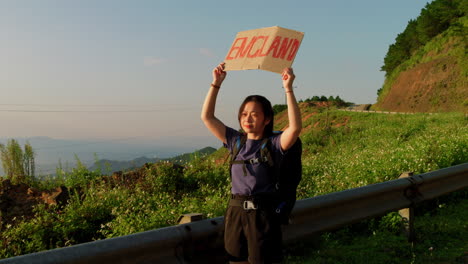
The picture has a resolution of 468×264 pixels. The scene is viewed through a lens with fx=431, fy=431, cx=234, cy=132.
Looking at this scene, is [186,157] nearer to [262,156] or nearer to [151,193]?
[151,193]

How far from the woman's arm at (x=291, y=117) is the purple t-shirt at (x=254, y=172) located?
9 cm

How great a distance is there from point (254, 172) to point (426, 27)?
2768 inches

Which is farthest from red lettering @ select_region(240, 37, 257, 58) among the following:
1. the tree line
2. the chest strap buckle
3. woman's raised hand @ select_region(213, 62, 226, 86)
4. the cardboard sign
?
the tree line

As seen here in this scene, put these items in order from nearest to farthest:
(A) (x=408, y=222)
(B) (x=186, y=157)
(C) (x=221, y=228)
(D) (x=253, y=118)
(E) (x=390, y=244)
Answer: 1. (D) (x=253, y=118)
2. (C) (x=221, y=228)
3. (E) (x=390, y=244)
4. (A) (x=408, y=222)
5. (B) (x=186, y=157)

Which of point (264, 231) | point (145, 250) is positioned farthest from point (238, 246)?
point (145, 250)

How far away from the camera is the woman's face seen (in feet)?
10.5

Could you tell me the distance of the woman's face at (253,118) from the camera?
3.21 m

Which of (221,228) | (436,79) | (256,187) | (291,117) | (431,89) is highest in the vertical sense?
(436,79)

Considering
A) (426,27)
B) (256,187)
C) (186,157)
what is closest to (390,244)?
(256,187)

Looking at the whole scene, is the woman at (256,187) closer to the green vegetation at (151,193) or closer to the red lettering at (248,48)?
the red lettering at (248,48)

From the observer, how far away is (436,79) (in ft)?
159

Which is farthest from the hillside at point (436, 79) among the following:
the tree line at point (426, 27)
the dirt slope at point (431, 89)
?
the tree line at point (426, 27)

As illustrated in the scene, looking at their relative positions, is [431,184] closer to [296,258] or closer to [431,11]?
[296,258]

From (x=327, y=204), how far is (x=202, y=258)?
4.99ft
